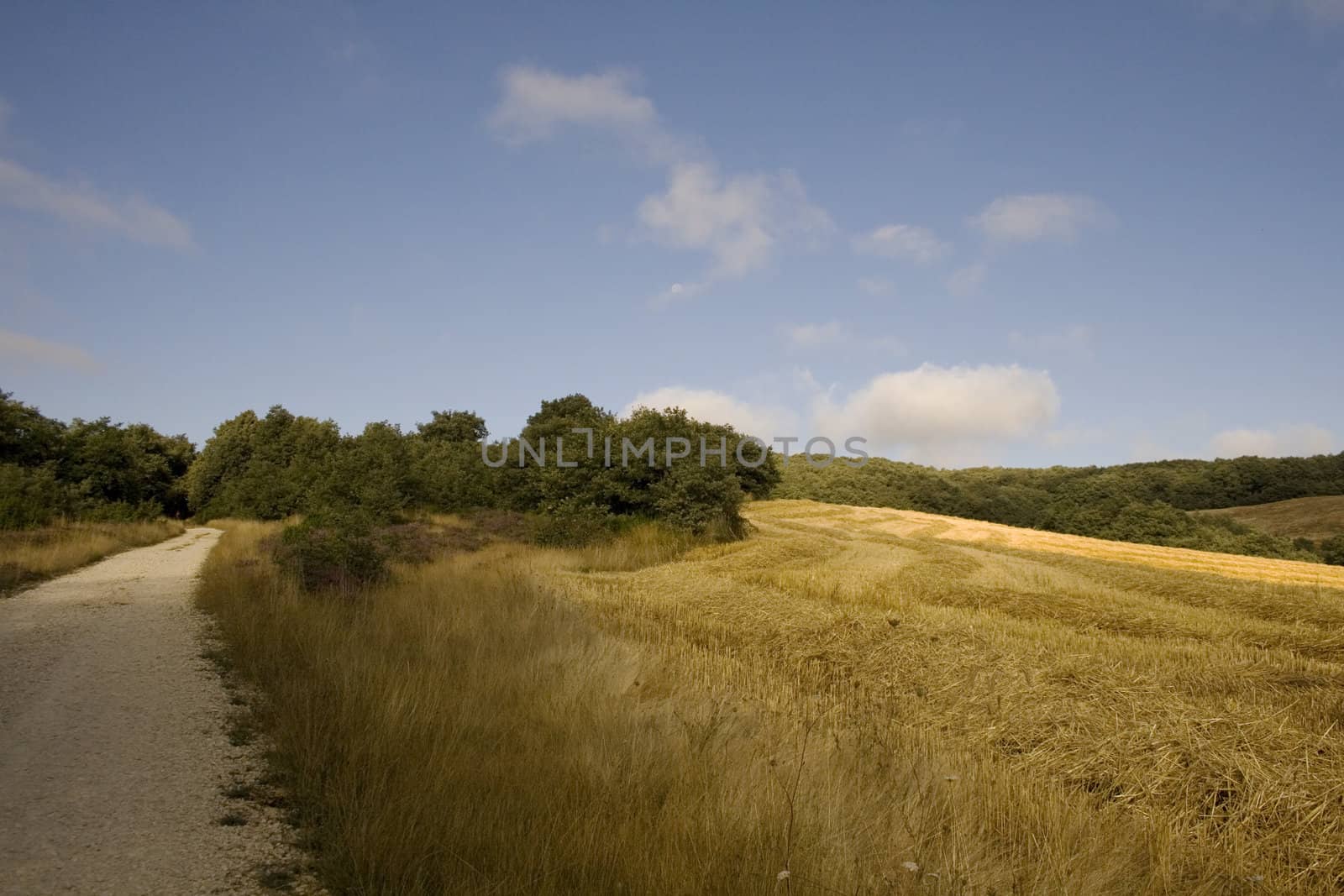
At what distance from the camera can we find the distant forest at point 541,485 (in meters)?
25.7

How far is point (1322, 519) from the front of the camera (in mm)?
29984

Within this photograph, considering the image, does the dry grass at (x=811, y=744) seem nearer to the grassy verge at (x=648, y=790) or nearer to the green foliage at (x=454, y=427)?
the grassy verge at (x=648, y=790)

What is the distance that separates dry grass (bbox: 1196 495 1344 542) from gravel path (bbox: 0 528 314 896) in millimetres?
36382

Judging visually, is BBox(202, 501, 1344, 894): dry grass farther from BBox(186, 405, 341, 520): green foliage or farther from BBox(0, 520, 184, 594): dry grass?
BBox(186, 405, 341, 520): green foliage

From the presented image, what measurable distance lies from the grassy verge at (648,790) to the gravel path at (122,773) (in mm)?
380

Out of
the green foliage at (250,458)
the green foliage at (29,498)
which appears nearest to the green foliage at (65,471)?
the green foliage at (29,498)

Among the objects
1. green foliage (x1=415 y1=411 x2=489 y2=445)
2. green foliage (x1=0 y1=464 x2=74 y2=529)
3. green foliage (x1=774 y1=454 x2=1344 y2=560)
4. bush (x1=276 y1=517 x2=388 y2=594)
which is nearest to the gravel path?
bush (x1=276 y1=517 x2=388 y2=594)

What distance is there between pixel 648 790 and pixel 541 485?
77.6ft

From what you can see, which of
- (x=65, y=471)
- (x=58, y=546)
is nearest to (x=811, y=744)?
(x=58, y=546)

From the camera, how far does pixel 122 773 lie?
4.76 m

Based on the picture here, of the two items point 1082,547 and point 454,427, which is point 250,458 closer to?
point 454,427

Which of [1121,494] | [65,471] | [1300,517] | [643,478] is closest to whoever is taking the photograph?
[643,478]

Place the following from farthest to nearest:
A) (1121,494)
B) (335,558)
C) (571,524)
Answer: (1121,494)
(571,524)
(335,558)

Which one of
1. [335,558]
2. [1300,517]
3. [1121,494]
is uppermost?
[1121,494]
